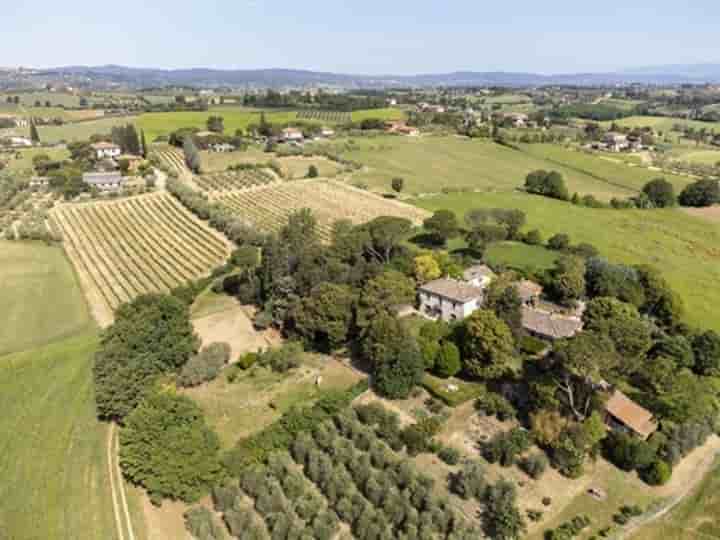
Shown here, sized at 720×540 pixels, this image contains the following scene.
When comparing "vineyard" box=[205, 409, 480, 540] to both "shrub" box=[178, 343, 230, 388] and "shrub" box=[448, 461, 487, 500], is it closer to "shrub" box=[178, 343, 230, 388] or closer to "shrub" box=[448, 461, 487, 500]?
"shrub" box=[448, 461, 487, 500]

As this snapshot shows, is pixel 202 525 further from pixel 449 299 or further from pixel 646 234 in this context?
pixel 646 234

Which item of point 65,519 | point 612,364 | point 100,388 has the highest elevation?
point 612,364

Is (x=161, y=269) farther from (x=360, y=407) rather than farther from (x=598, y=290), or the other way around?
(x=598, y=290)

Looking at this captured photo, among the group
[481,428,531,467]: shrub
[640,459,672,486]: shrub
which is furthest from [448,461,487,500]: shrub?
[640,459,672,486]: shrub

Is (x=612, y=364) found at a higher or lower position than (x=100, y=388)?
higher

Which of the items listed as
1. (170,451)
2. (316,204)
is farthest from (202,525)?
(316,204)

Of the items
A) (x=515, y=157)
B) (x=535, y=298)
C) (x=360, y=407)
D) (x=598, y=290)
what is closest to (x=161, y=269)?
(x=360, y=407)

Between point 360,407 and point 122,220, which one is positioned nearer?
point 360,407

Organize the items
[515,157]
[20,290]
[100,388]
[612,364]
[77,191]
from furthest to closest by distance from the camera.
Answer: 1. [515,157]
2. [77,191]
3. [20,290]
4. [100,388]
5. [612,364]
